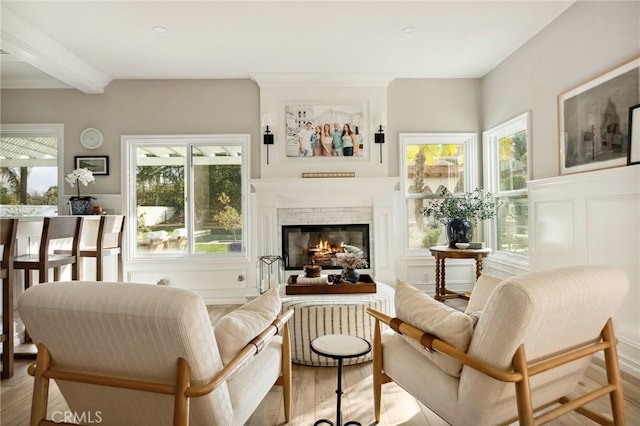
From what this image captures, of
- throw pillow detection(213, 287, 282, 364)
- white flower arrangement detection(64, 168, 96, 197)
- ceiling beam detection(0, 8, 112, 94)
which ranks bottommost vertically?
throw pillow detection(213, 287, 282, 364)

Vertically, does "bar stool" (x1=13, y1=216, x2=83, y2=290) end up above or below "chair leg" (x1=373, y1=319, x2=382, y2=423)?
above

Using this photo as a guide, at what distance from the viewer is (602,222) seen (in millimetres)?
2656

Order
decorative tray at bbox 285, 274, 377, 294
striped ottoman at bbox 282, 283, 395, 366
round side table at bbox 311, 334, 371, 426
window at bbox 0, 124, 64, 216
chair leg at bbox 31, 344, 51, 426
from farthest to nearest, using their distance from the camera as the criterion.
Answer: window at bbox 0, 124, 64, 216 < decorative tray at bbox 285, 274, 377, 294 < striped ottoman at bbox 282, 283, 395, 366 < round side table at bbox 311, 334, 371, 426 < chair leg at bbox 31, 344, 51, 426

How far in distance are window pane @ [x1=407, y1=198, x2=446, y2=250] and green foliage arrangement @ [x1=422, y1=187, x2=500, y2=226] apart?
0.11 meters

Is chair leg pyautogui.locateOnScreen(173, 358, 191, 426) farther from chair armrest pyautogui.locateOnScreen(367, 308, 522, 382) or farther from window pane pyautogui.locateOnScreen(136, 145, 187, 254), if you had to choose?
window pane pyautogui.locateOnScreen(136, 145, 187, 254)

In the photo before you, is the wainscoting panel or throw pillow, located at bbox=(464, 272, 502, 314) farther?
the wainscoting panel

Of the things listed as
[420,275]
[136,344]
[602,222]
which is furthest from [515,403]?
[420,275]

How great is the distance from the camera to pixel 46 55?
3533mm

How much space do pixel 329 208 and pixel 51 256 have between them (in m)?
2.86

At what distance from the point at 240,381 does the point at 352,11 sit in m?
2.94

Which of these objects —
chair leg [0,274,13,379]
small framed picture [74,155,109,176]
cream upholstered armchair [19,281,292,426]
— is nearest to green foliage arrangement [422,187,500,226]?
cream upholstered armchair [19,281,292,426]

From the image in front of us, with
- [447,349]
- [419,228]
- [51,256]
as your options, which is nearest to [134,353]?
[447,349]

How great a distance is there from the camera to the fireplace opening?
454cm

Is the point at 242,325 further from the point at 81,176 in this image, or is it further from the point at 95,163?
the point at 95,163
